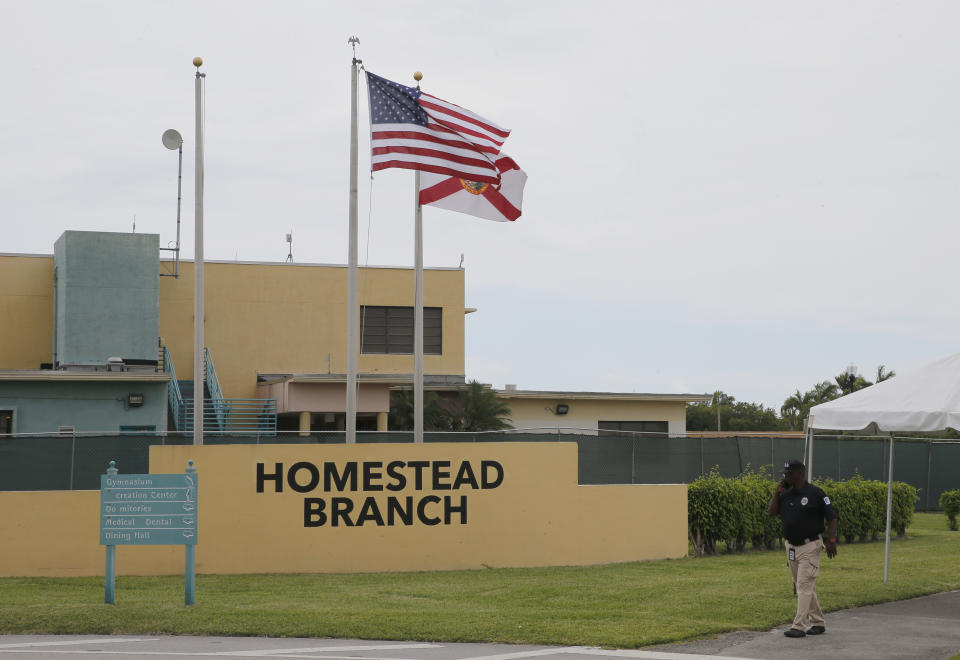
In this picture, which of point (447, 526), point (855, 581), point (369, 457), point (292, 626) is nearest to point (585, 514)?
point (447, 526)

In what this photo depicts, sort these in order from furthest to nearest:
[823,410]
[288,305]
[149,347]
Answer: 1. [288,305]
2. [149,347]
3. [823,410]

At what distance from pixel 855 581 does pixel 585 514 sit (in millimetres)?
4705

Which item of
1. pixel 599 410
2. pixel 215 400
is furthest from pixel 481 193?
pixel 599 410

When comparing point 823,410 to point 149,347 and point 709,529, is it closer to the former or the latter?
point 709,529

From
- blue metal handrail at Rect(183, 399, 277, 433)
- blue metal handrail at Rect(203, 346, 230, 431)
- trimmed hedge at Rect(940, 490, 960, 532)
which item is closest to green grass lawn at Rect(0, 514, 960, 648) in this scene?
trimmed hedge at Rect(940, 490, 960, 532)

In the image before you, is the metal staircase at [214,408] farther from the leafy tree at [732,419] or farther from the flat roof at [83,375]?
the leafy tree at [732,419]

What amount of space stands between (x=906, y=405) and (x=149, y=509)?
29.1 ft

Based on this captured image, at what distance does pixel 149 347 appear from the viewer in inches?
1228

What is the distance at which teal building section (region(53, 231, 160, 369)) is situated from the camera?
30.6 m

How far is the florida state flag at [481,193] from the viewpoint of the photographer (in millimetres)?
17281

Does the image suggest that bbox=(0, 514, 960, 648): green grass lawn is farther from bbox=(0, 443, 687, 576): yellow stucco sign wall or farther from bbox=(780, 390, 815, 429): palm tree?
bbox=(780, 390, 815, 429): palm tree

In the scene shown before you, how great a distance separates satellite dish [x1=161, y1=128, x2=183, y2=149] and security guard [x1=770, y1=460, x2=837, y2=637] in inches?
582

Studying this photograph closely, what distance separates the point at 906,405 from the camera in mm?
13227

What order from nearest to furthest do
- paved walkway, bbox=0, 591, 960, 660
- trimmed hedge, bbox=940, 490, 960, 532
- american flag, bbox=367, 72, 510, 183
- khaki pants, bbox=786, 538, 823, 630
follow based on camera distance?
paved walkway, bbox=0, 591, 960, 660 → khaki pants, bbox=786, 538, 823, 630 → american flag, bbox=367, 72, 510, 183 → trimmed hedge, bbox=940, 490, 960, 532
